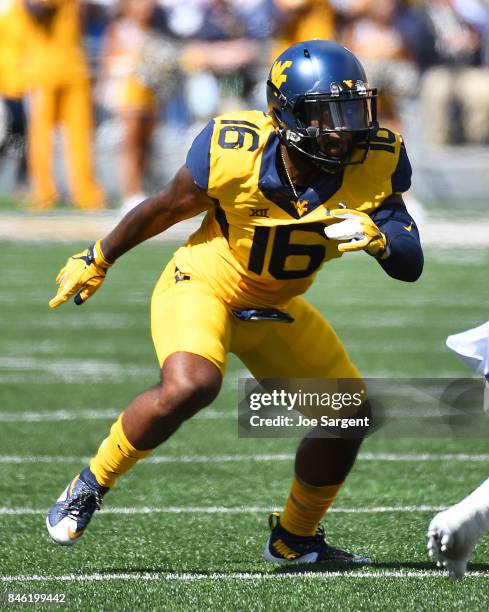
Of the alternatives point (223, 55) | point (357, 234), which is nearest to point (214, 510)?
point (357, 234)

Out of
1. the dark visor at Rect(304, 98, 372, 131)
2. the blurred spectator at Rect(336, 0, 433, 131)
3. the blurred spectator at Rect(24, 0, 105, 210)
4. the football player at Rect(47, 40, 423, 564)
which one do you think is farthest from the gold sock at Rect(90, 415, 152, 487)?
the blurred spectator at Rect(24, 0, 105, 210)

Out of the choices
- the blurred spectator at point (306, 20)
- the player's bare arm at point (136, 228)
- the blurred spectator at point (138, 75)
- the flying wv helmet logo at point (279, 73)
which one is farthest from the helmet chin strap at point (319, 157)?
the blurred spectator at point (138, 75)

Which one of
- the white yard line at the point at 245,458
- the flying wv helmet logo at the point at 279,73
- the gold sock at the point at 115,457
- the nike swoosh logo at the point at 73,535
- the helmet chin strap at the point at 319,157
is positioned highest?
the flying wv helmet logo at the point at 279,73

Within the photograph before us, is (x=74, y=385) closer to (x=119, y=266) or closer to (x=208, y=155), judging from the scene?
(x=208, y=155)

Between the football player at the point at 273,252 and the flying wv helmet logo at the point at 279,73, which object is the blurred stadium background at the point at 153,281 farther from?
the flying wv helmet logo at the point at 279,73

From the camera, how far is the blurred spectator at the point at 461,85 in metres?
17.9

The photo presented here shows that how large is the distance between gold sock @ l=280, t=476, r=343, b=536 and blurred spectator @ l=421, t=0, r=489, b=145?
44.2 feet

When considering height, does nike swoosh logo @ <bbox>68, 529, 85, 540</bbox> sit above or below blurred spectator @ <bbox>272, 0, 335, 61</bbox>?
above

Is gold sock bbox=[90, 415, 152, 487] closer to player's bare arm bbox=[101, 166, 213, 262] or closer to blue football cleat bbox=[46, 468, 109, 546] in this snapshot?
blue football cleat bbox=[46, 468, 109, 546]

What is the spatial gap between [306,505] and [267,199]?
1.11 metres

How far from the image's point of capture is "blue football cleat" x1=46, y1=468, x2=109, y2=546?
15.2 feet

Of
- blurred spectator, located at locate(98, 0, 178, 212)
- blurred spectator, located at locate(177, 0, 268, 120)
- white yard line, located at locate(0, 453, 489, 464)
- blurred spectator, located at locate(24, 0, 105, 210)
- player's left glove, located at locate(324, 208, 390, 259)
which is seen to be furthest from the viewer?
blurred spectator, located at locate(177, 0, 268, 120)

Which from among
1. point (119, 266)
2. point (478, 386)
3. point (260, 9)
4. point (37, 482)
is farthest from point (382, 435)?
point (260, 9)

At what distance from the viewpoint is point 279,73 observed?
16.0ft
